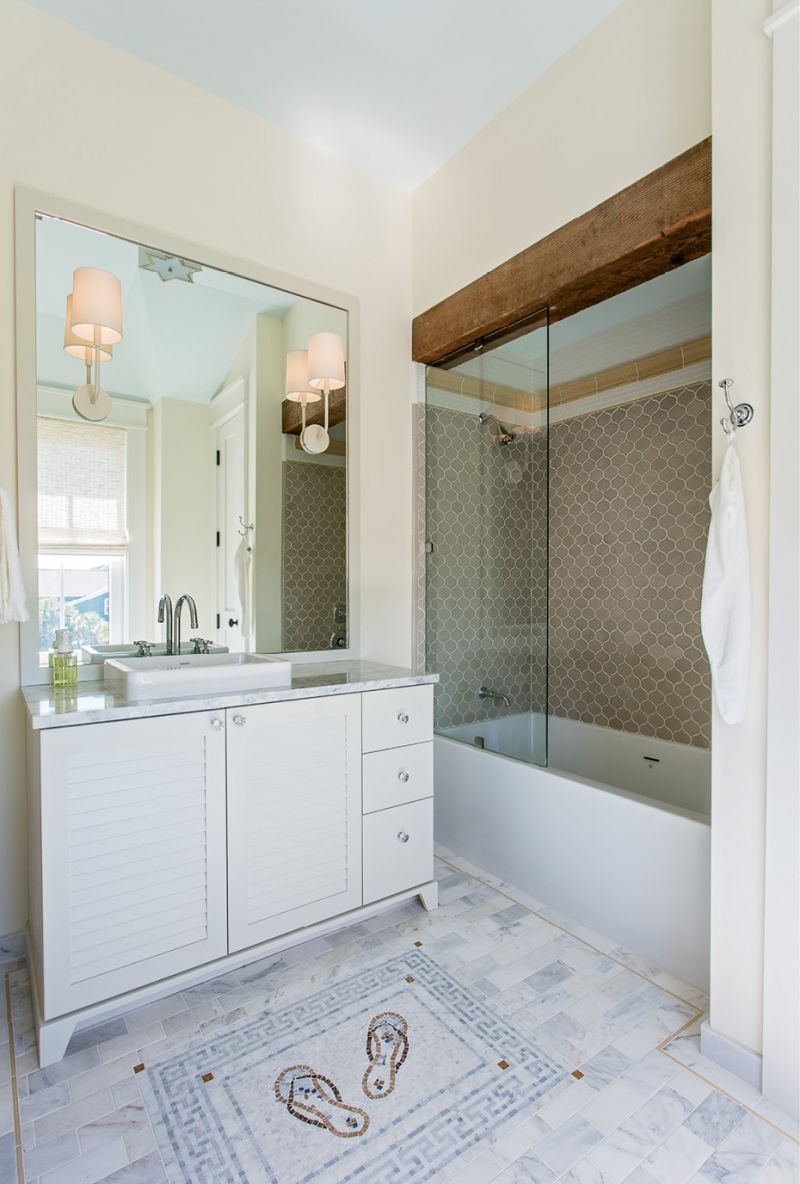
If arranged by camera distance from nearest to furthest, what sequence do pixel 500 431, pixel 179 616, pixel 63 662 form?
pixel 63 662 → pixel 179 616 → pixel 500 431

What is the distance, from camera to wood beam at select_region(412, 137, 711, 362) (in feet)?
5.74

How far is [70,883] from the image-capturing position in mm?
1516

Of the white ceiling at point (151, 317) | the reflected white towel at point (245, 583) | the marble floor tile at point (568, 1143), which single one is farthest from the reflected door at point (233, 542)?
the marble floor tile at point (568, 1143)

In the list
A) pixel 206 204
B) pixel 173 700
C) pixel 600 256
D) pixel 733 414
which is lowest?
pixel 173 700

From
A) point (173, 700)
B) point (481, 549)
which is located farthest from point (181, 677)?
point (481, 549)

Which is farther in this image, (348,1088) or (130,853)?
(130,853)

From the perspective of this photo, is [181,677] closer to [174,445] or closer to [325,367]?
[174,445]

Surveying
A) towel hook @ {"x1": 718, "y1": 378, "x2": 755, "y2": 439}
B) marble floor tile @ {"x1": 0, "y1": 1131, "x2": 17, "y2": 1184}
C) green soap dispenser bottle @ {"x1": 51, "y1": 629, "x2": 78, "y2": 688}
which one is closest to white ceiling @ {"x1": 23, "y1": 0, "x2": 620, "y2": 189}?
towel hook @ {"x1": 718, "y1": 378, "x2": 755, "y2": 439}

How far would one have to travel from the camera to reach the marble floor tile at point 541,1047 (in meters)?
1.24

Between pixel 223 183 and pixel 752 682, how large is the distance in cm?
240

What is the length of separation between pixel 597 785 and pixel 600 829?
14 centimetres

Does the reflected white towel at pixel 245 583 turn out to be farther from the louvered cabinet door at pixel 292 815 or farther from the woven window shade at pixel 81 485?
the louvered cabinet door at pixel 292 815

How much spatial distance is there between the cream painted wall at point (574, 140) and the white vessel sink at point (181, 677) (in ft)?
5.96

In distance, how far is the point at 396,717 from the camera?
6.91 feet
